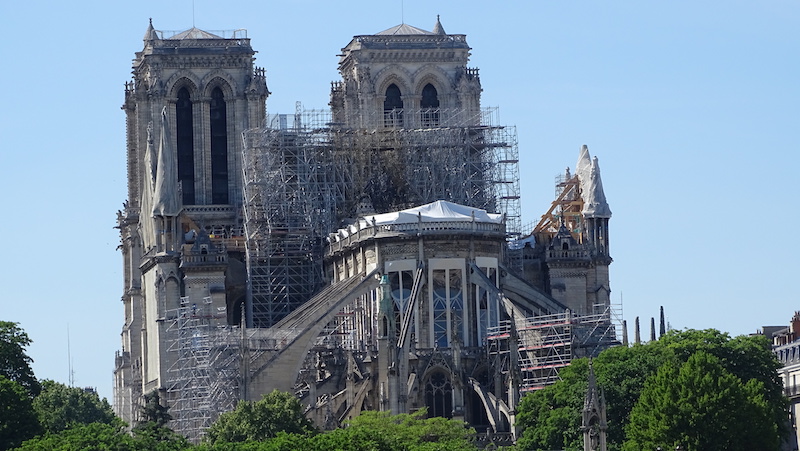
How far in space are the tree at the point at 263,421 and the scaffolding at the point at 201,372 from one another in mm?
9519

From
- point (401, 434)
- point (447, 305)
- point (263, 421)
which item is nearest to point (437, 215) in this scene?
point (447, 305)

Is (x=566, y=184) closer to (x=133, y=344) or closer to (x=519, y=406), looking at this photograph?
(x=133, y=344)

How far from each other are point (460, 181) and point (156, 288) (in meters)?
17.5

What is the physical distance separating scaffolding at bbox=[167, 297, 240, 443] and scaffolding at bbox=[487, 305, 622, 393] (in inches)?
505

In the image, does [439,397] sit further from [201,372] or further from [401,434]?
[401,434]

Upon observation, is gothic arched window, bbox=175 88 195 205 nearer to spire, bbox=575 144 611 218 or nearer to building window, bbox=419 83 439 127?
building window, bbox=419 83 439 127

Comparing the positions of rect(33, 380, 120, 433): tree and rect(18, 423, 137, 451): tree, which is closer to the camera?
rect(18, 423, 137, 451): tree

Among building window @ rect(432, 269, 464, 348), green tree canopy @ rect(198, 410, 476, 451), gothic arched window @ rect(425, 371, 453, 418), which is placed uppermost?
building window @ rect(432, 269, 464, 348)

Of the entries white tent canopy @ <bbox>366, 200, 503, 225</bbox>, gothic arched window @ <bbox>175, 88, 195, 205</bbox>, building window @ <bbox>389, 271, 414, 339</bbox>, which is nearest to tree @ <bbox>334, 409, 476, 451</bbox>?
building window @ <bbox>389, 271, 414, 339</bbox>

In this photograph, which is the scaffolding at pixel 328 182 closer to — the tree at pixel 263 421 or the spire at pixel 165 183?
the spire at pixel 165 183

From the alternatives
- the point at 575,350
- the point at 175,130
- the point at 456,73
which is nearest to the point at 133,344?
the point at 175,130

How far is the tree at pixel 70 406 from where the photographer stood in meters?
156

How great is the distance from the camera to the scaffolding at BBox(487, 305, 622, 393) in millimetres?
144750

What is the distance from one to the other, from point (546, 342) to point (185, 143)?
3723 cm
